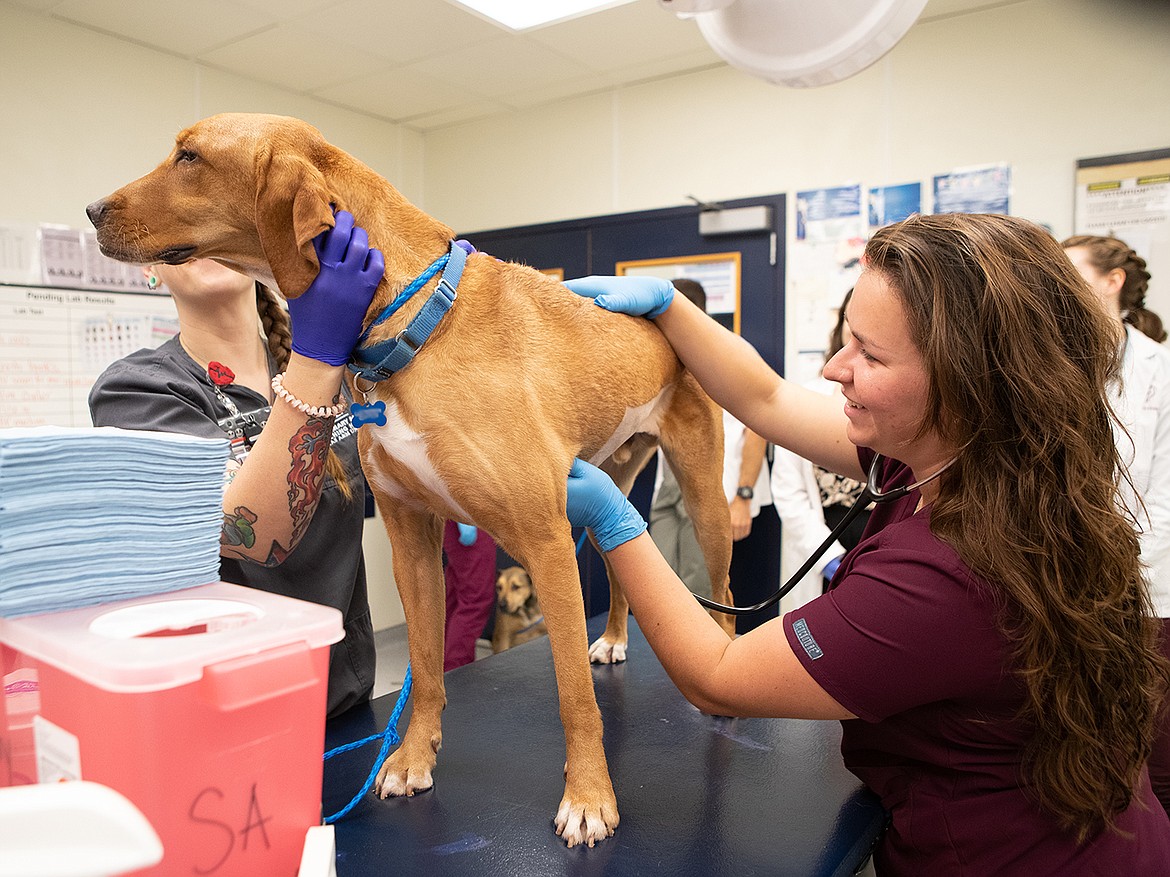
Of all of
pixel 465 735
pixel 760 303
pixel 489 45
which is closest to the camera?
pixel 465 735

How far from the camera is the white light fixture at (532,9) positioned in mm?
3309

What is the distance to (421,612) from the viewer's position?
4.43 feet

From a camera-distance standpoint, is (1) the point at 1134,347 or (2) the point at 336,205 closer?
(2) the point at 336,205

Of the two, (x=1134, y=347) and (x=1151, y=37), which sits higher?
(x=1151, y=37)

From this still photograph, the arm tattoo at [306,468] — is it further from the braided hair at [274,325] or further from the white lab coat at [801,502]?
the white lab coat at [801,502]

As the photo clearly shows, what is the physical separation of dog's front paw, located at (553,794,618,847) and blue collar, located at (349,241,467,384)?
0.67 m

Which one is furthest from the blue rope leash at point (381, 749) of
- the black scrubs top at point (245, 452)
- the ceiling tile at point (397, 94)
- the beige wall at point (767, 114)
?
the ceiling tile at point (397, 94)

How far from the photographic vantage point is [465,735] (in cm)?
146

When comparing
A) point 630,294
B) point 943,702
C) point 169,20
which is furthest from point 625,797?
point 169,20

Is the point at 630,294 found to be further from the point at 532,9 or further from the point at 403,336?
the point at 532,9

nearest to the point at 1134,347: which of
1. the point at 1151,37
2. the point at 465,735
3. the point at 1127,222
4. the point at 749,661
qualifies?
the point at 1127,222

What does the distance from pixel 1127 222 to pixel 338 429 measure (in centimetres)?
333

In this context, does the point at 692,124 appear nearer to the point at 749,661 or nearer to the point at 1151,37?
the point at 1151,37

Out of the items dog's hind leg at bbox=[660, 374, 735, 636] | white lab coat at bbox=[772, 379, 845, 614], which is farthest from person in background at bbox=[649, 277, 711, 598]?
dog's hind leg at bbox=[660, 374, 735, 636]
